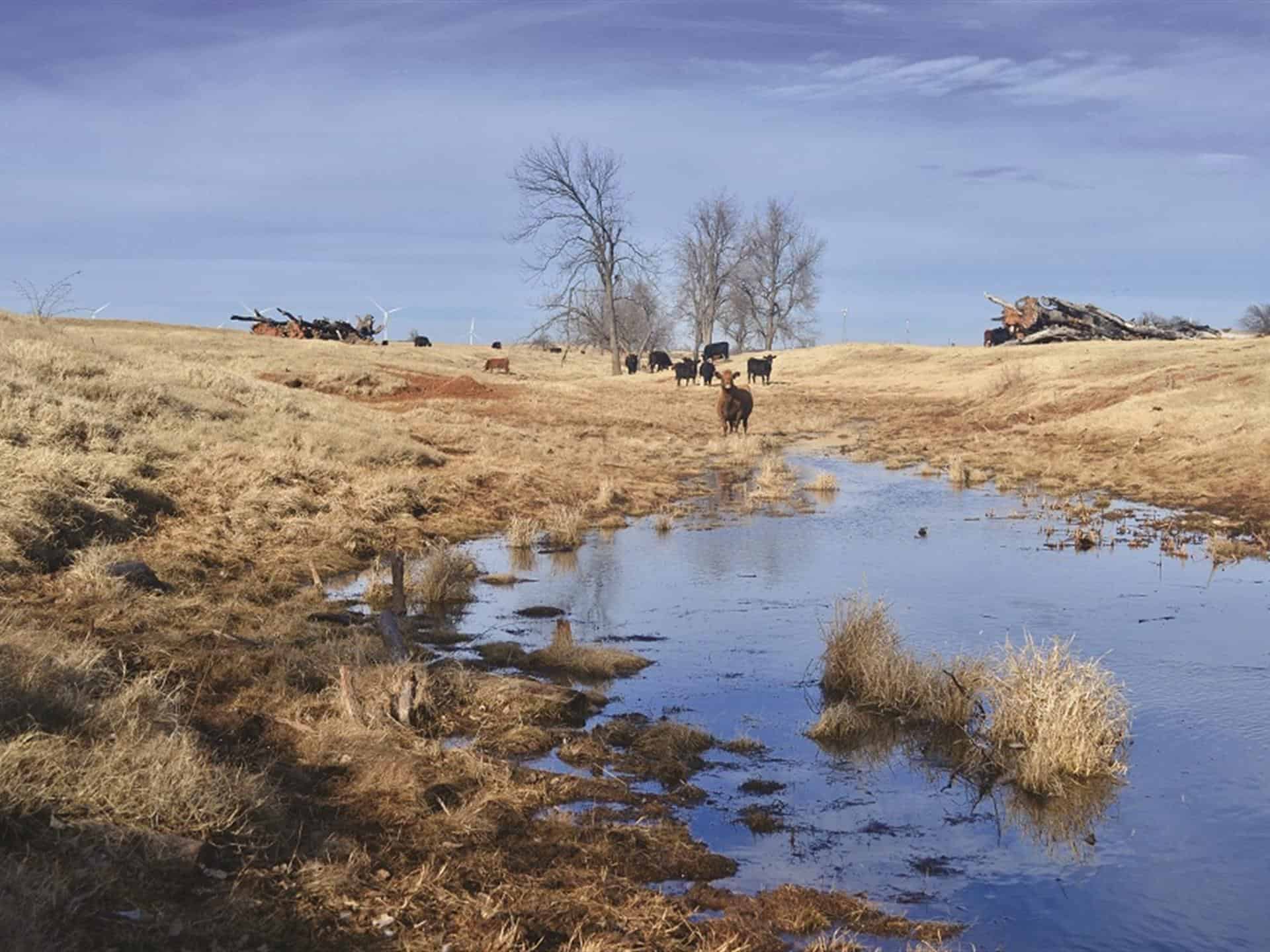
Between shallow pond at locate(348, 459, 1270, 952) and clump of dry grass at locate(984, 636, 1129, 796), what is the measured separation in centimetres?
23

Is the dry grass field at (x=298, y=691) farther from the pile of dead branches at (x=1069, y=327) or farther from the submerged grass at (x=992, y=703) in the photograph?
the pile of dead branches at (x=1069, y=327)

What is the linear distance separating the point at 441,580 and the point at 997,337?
51154 mm

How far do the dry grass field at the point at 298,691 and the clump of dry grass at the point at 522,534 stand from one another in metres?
0.40

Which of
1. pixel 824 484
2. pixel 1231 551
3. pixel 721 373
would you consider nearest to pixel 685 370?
pixel 721 373

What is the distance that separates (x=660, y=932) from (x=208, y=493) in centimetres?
1075

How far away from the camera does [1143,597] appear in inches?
497

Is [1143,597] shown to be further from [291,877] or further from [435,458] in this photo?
[435,458]

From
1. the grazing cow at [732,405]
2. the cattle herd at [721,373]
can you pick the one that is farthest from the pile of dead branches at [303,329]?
the grazing cow at [732,405]

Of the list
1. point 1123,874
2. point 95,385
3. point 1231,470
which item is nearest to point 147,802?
point 1123,874

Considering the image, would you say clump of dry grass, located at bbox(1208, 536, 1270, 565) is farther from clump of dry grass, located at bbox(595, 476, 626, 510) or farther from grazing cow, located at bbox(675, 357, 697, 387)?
Result: grazing cow, located at bbox(675, 357, 697, 387)

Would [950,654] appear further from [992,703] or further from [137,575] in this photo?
[137,575]

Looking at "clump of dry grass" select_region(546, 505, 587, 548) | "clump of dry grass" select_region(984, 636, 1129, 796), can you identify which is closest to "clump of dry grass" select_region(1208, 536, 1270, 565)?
"clump of dry grass" select_region(984, 636, 1129, 796)

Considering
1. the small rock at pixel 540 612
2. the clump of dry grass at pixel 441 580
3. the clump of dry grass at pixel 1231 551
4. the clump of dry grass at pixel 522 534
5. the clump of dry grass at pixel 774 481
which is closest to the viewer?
the small rock at pixel 540 612

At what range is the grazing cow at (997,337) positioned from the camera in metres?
58.7
